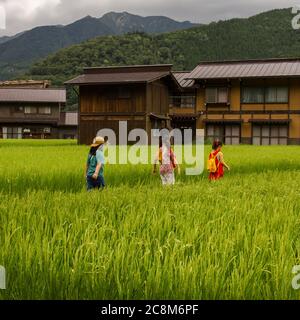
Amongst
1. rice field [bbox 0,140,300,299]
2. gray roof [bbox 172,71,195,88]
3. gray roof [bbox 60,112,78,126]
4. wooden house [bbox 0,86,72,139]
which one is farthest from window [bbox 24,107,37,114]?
rice field [bbox 0,140,300,299]

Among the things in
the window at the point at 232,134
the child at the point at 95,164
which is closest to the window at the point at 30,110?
the window at the point at 232,134

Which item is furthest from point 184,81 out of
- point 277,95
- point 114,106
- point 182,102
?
point 114,106

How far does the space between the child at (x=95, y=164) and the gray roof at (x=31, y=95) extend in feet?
134

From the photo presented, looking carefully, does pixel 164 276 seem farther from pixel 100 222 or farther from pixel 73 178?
pixel 73 178

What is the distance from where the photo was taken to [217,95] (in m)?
35.4

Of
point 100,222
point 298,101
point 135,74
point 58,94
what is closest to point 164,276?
point 100,222

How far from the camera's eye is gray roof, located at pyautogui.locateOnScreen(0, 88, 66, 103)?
48.2m

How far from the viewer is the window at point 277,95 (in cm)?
3378

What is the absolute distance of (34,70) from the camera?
245 feet

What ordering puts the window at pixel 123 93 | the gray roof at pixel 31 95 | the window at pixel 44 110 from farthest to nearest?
the window at pixel 44 110 → the gray roof at pixel 31 95 → the window at pixel 123 93

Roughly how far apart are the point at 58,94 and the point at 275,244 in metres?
47.5

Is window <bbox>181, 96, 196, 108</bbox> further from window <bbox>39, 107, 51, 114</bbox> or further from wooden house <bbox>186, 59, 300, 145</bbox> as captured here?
window <bbox>39, 107, 51, 114</bbox>

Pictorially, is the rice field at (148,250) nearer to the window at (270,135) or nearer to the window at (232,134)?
the window at (270,135)

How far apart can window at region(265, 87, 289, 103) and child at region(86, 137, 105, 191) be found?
88.9ft
